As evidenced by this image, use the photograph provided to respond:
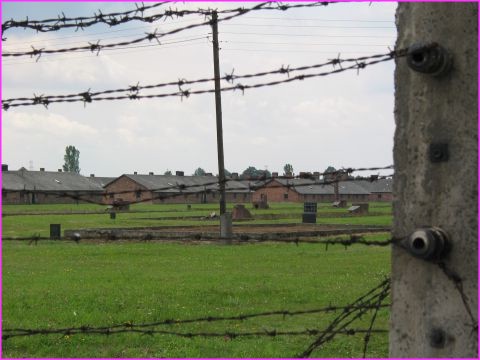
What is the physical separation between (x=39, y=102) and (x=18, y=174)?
332 ft

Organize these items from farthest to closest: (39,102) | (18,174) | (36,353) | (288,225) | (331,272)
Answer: (18,174)
(288,225)
(331,272)
(36,353)
(39,102)

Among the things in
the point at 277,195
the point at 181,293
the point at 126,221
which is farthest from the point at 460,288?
the point at 277,195

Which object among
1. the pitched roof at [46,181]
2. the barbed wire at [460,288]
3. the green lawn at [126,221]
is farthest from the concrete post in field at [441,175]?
the pitched roof at [46,181]

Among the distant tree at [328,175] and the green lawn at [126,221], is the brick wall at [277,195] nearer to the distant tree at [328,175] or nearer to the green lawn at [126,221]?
the green lawn at [126,221]

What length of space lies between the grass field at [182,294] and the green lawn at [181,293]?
0.05 feet

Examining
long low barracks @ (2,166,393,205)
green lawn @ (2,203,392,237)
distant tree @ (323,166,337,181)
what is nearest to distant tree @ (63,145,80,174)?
long low barracks @ (2,166,393,205)

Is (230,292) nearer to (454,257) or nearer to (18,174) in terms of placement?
(454,257)

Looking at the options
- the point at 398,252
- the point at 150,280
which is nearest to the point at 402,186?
the point at 398,252

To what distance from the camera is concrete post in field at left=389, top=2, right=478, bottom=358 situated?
10.2 feet

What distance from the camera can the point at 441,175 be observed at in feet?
10.3

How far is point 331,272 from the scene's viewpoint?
1552 centimetres

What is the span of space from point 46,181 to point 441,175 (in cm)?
10408

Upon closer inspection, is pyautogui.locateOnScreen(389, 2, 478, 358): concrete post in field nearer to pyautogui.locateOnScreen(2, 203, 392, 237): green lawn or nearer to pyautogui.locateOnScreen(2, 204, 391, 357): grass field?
pyautogui.locateOnScreen(2, 204, 391, 357): grass field

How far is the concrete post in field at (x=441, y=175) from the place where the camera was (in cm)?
310
